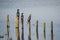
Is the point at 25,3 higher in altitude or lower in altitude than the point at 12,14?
higher

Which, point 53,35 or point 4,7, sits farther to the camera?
point 4,7

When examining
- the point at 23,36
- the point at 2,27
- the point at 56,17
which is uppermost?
the point at 56,17

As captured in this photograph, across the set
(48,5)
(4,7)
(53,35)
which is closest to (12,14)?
(4,7)

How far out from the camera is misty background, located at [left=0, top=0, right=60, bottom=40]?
1509mm

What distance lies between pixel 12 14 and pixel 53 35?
0.55 m

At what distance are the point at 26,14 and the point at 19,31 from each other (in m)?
0.22

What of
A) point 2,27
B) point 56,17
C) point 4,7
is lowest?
point 2,27

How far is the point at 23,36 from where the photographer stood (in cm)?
153

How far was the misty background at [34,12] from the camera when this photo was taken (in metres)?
1.51

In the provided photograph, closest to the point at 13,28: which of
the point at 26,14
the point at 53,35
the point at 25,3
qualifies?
the point at 26,14

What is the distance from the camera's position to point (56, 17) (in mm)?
1508

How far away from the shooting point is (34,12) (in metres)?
1.55

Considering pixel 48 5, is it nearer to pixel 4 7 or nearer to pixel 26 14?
pixel 26 14

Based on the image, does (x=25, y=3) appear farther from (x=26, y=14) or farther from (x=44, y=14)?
(x=44, y=14)
